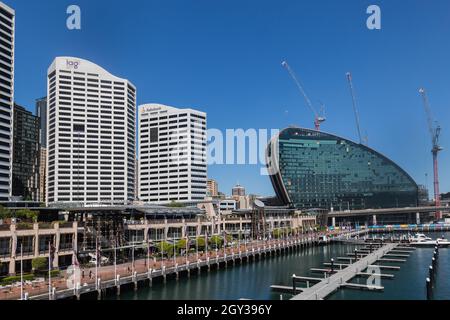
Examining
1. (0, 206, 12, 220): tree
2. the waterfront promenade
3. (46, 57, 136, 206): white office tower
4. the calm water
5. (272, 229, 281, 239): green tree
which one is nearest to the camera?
the waterfront promenade

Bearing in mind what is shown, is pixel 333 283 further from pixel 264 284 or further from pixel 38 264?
pixel 38 264

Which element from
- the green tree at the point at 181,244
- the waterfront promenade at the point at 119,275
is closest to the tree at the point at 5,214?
the waterfront promenade at the point at 119,275

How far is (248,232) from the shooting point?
134 meters

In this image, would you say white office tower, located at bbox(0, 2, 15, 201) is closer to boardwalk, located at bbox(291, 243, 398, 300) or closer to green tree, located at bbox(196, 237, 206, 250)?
green tree, located at bbox(196, 237, 206, 250)

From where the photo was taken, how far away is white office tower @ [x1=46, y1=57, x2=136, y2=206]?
181 metres

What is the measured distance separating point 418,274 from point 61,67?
169510 millimetres

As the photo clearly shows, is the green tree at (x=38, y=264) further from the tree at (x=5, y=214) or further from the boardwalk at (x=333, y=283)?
the boardwalk at (x=333, y=283)

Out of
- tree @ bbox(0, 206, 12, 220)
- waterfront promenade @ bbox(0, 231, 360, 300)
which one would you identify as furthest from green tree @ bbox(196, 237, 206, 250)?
tree @ bbox(0, 206, 12, 220)

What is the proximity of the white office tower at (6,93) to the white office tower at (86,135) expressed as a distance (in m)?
40.1

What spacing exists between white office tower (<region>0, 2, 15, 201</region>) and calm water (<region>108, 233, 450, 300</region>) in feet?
296

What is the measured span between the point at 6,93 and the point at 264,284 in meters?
116

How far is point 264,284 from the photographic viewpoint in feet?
204
